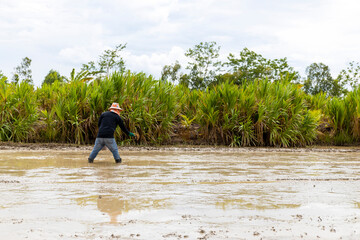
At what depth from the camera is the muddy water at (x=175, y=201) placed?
4.24 meters

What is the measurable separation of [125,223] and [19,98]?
38.8 ft

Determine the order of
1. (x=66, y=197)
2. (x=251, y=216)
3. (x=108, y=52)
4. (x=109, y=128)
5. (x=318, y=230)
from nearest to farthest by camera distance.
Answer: (x=318, y=230), (x=251, y=216), (x=66, y=197), (x=109, y=128), (x=108, y=52)

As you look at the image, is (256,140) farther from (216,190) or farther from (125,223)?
(125,223)

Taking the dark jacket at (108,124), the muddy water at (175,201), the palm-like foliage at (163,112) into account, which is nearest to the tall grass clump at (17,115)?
the palm-like foliage at (163,112)

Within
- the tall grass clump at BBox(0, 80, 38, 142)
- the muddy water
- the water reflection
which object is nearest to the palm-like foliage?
the tall grass clump at BBox(0, 80, 38, 142)

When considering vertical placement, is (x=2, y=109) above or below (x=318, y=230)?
above

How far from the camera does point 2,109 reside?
48.9 feet

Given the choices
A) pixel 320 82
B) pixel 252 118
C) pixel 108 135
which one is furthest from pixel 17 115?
pixel 320 82

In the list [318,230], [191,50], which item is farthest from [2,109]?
[191,50]

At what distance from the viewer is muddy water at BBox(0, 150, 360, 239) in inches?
167

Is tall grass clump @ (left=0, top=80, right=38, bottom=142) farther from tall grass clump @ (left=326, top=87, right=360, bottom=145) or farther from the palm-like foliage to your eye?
tall grass clump @ (left=326, top=87, right=360, bottom=145)

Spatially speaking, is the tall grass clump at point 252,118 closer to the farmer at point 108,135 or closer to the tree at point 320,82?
the farmer at point 108,135

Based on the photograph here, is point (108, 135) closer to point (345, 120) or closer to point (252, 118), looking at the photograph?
point (252, 118)

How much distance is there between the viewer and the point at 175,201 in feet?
18.5
